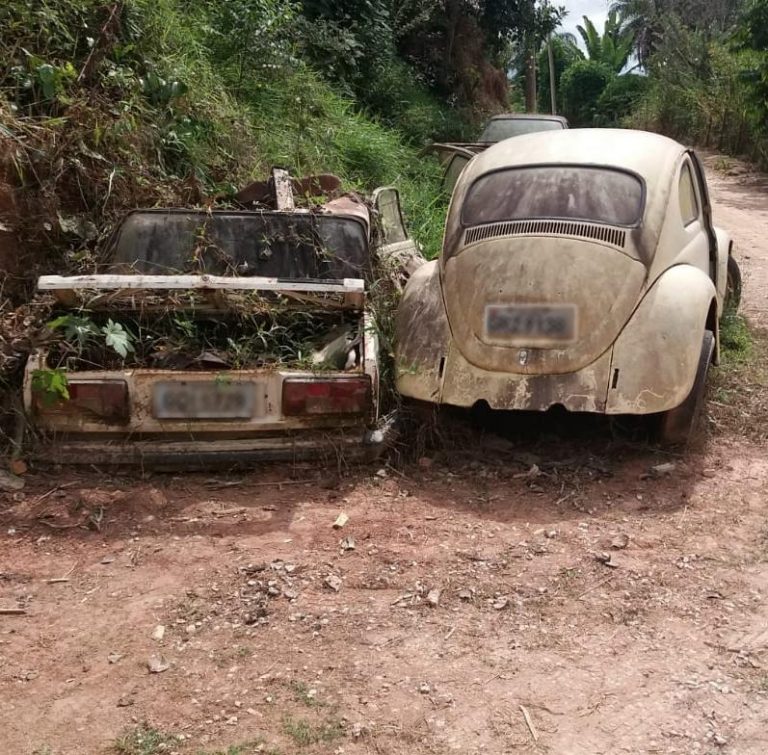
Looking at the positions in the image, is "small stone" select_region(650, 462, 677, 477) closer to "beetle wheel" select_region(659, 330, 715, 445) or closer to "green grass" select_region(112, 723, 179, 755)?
"beetle wheel" select_region(659, 330, 715, 445)

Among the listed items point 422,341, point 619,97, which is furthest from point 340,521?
point 619,97

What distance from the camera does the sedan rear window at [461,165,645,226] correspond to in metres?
4.66

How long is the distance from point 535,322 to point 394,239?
253 centimetres

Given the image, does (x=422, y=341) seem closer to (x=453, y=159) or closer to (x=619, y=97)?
(x=453, y=159)

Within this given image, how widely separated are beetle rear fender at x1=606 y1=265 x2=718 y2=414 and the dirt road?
0.44 m

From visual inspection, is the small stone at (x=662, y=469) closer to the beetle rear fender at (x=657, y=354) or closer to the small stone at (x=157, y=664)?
the beetle rear fender at (x=657, y=354)

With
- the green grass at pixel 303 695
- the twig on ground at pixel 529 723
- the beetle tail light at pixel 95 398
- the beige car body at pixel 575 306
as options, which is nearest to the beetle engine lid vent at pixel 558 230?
the beige car body at pixel 575 306

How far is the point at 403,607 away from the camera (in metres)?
3.24

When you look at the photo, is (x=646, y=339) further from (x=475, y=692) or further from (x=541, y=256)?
(x=475, y=692)

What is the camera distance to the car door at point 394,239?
19.4 feet

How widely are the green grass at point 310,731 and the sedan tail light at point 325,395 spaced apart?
1.86 meters

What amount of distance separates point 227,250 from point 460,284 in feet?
4.78

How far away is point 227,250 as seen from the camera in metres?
5.12

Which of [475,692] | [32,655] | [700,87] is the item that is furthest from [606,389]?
[700,87]
